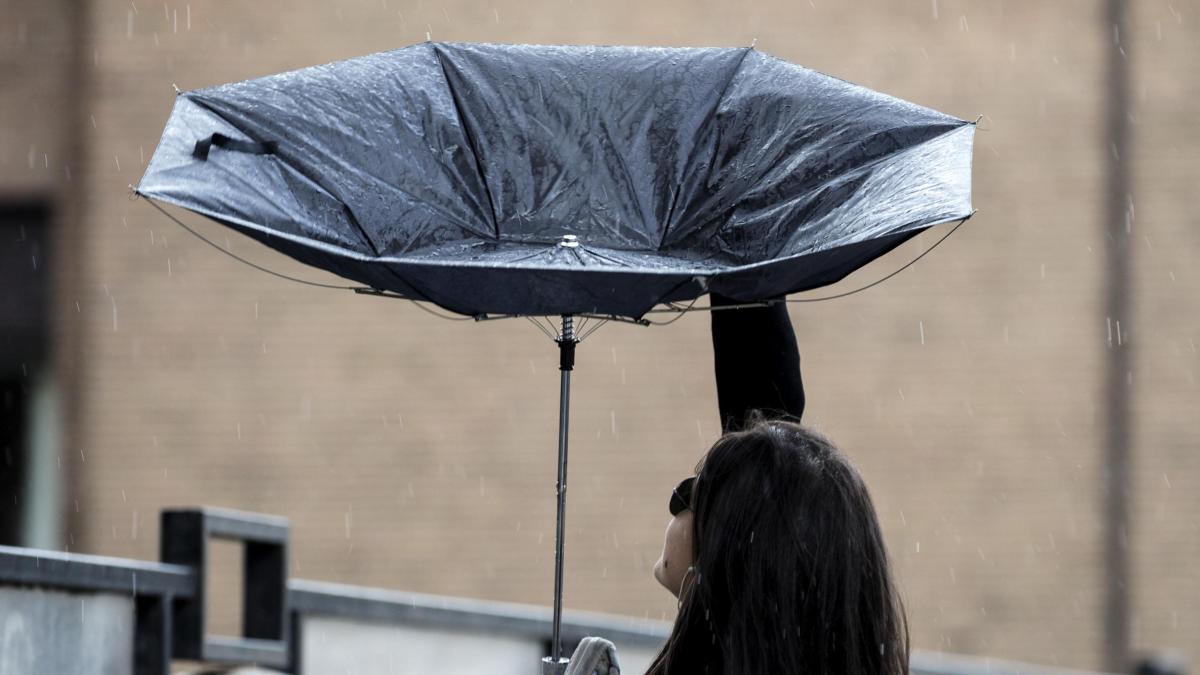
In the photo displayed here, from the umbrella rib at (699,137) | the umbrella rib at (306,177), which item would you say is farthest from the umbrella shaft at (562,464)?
the umbrella rib at (306,177)

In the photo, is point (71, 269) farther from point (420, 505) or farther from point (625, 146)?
point (625, 146)

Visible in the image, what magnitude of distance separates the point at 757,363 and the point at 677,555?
1.97ft

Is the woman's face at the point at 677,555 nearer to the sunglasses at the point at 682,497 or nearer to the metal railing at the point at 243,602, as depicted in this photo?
the sunglasses at the point at 682,497

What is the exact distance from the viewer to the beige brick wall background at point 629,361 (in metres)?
10.1

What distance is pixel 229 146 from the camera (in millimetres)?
2906

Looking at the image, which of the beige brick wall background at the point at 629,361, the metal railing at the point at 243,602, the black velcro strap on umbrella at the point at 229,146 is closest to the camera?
the black velcro strap on umbrella at the point at 229,146

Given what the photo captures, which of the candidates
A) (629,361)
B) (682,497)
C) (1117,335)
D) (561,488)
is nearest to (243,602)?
(561,488)

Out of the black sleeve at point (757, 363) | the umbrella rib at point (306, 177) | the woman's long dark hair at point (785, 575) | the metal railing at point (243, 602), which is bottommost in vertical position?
the metal railing at point (243, 602)

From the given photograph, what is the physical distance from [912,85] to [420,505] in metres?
3.91

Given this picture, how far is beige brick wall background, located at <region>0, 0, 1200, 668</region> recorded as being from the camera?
1012 cm

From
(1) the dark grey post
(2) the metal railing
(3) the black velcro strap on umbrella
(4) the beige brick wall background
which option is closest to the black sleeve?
(3) the black velcro strap on umbrella

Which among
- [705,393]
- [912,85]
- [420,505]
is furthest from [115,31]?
[912,85]

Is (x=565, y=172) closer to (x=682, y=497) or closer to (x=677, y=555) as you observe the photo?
(x=682, y=497)

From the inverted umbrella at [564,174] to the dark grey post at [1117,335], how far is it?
7.85m
